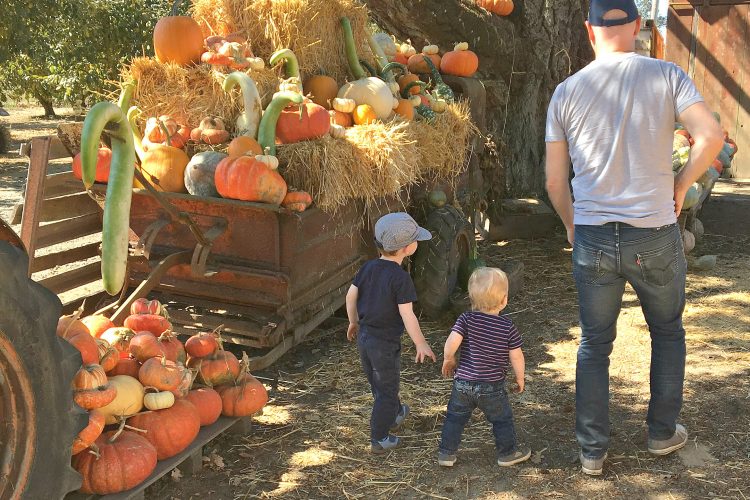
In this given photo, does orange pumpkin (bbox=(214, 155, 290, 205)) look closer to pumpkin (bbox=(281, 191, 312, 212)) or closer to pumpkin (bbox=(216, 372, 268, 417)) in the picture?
pumpkin (bbox=(281, 191, 312, 212))

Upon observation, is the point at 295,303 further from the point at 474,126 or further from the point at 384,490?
the point at 474,126

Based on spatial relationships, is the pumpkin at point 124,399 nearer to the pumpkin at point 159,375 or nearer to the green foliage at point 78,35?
the pumpkin at point 159,375

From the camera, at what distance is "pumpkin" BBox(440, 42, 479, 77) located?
759 centimetres

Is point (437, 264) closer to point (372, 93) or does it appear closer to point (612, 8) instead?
point (372, 93)

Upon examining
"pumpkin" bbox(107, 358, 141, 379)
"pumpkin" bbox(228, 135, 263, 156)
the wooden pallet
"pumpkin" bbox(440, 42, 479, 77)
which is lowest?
the wooden pallet

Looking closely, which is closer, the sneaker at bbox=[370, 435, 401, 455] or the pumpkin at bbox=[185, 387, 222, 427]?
the pumpkin at bbox=[185, 387, 222, 427]

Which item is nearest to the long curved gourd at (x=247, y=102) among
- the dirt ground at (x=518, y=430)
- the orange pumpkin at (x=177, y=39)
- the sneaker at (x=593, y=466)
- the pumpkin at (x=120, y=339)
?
the orange pumpkin at (x=177, y=39)

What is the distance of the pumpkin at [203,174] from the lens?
4820 millimetres

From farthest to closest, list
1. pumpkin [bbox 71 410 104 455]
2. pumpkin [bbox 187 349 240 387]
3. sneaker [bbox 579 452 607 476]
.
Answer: pumpkin [bbox 187 349 240 387] < sneaker [bbox 579 452 607 476] < pumpkin [bbox 71 410 104 455]

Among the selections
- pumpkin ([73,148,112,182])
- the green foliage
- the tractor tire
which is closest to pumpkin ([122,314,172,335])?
pumpkin ([73,148,112,182])

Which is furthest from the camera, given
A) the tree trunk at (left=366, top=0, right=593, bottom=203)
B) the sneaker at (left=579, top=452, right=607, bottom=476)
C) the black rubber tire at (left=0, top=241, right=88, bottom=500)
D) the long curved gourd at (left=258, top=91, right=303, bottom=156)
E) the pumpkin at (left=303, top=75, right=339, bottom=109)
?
the tree trunk at (left=366, top=0, right=593, bottom=203)

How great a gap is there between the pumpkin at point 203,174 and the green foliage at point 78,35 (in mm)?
9140

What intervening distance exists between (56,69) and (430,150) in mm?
14239

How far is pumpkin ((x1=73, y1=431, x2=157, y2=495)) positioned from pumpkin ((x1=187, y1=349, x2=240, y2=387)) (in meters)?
0.68
